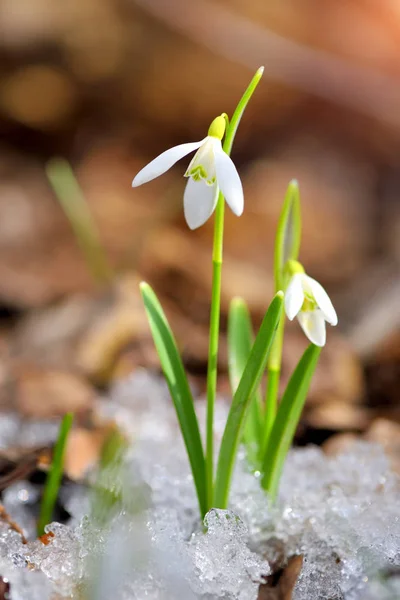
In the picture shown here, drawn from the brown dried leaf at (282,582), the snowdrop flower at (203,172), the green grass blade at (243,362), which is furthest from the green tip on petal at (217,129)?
the brown dried leaf at (282,582)

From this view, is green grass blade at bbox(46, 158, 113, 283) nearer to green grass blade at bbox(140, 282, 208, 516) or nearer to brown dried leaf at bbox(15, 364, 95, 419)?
brown dried leaf at bbox(15, 364, 95, 419)

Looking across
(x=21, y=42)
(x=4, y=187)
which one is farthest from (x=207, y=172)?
(x=21, y=42)

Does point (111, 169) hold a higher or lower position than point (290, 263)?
lower

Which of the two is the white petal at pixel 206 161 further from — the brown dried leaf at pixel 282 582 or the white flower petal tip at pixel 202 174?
the brown dried leaf at pixel 282 582

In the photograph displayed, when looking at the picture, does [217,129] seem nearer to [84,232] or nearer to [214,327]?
[214,327]

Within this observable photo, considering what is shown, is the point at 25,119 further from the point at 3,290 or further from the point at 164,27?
A: the point at 3,290
